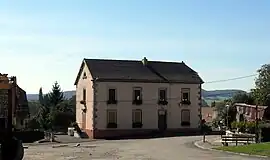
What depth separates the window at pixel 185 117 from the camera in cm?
6425

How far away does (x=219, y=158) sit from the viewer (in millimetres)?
30562

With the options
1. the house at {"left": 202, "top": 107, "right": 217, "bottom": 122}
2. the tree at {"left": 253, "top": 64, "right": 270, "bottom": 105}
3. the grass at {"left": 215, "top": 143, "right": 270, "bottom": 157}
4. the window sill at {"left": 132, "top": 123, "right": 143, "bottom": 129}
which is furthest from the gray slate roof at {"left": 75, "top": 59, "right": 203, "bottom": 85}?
the grass at {"left": 215, "top": 143, "right": 270, "bottom": 157}

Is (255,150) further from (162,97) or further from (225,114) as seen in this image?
(225,114)

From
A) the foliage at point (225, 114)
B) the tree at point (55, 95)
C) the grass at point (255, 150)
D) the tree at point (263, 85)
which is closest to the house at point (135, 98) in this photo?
the foliage at point (225, 114)

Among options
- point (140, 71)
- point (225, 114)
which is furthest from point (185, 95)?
point (225, 114)

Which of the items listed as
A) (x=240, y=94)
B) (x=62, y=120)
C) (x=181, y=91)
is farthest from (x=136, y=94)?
(x=240, y=94)

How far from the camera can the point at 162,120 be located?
208ft

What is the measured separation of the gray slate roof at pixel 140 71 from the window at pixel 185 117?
141 inches

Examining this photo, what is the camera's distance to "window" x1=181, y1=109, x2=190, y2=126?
64.2 meters

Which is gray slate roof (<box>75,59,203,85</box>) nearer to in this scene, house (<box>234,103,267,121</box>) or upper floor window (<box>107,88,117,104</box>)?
upper floor window (<box>107,88,117,104</box>)

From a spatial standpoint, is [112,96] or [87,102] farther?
[87,102]

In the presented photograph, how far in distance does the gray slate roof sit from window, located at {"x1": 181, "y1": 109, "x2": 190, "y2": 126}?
3.59 m

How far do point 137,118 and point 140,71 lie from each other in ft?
19.1

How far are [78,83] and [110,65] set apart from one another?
6241 millimetres
